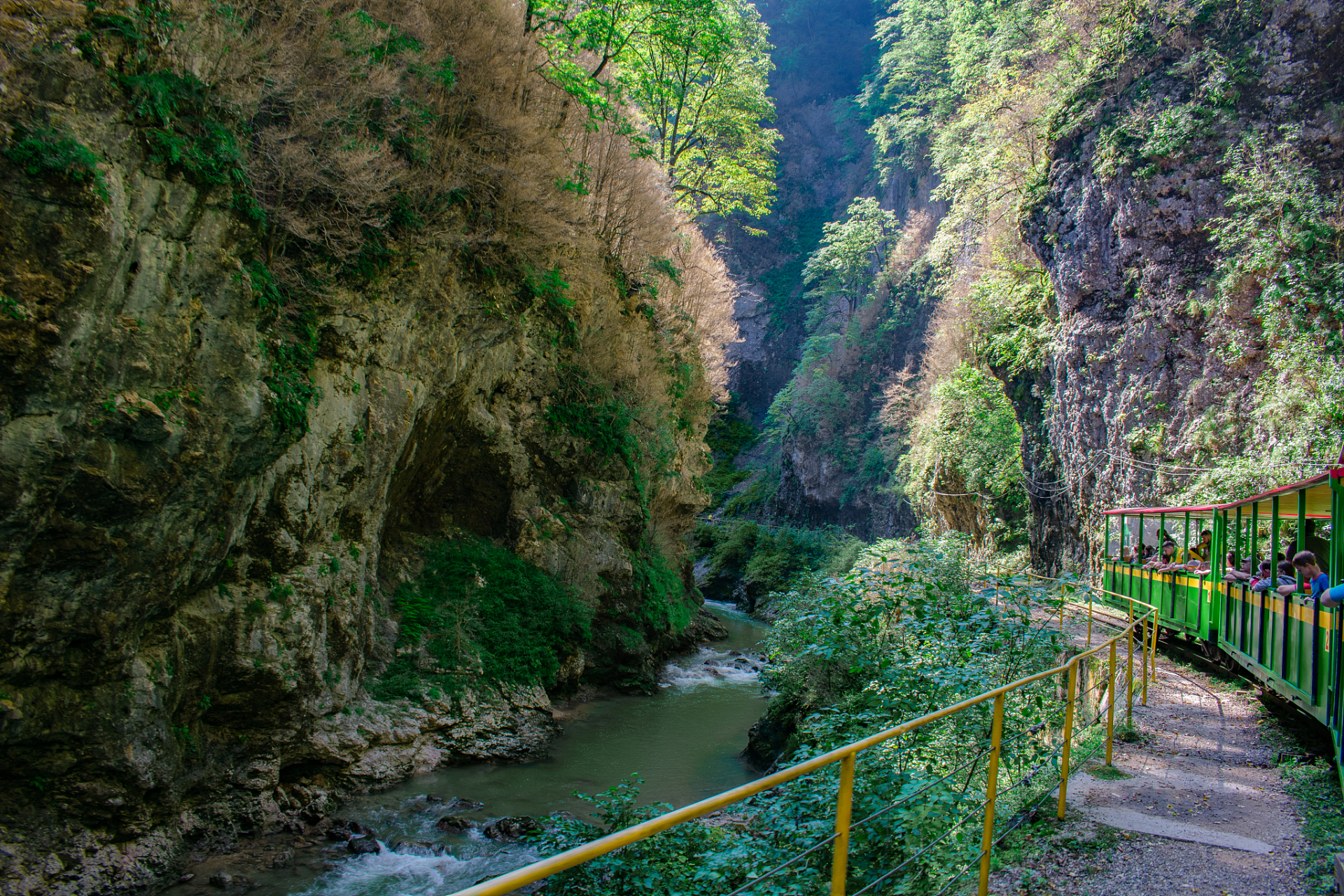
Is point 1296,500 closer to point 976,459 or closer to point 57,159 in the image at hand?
point 57,159

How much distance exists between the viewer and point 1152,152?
62.7 ft

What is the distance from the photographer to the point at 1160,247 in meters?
19.4

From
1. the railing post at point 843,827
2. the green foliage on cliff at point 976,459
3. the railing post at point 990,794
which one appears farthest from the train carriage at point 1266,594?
the green foliage on cliff at point 976,459

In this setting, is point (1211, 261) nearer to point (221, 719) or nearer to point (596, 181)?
point (596, 181)

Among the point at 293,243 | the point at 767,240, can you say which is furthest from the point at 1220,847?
the point at 767,240

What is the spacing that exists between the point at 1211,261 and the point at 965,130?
19284mm

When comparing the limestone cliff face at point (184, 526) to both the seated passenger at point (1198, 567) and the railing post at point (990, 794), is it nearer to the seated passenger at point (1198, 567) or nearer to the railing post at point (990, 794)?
the railing post at point (990, 794)

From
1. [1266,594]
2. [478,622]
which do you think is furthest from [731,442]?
[1266,594]

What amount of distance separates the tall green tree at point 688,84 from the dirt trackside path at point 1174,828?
42.5ft

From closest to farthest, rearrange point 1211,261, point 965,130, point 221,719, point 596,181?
point 221,719, point 596,181, point 1211,261, point 965,130

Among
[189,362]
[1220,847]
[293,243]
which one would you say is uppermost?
[293,243]

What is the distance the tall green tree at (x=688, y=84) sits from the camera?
1502 centimetres

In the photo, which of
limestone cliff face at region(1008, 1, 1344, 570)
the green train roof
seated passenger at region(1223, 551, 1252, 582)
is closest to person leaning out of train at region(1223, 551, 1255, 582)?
seated passenger at region(1223, 551, 1252, 582)

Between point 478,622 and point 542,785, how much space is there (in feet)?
9.57
